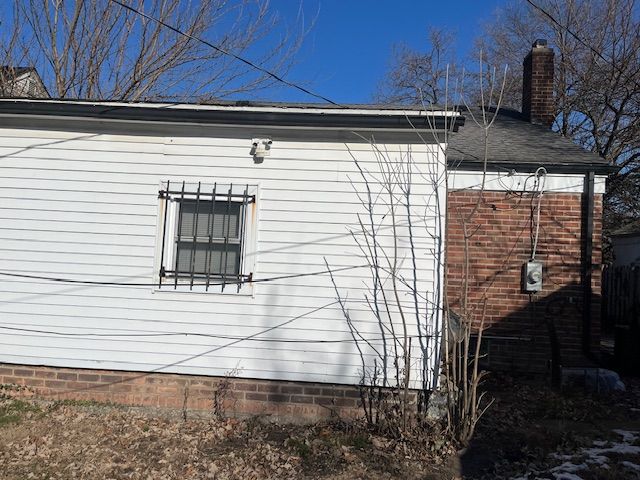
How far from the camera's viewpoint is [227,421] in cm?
581

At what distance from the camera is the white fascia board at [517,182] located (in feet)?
26.5

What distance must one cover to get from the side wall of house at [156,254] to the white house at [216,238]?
0.01m

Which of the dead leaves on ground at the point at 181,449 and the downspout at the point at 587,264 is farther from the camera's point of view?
the downspout at the point at 587,264

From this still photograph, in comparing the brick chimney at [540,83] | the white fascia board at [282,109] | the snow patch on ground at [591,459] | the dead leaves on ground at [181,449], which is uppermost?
the brick chimney at [540,83]

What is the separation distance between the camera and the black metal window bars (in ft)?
19.7

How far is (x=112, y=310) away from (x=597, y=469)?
486cm

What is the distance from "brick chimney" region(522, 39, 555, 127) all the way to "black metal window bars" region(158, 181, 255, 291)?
712 cm

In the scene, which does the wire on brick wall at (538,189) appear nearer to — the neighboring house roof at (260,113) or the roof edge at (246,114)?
the neighboring house roof at (260,113)

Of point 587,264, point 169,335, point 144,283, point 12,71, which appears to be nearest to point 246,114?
point 144,283

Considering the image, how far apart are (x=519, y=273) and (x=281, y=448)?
4601mm

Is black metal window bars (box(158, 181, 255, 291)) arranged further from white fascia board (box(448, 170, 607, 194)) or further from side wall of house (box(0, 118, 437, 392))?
white fascia board (box(448, 170, 607, 194))

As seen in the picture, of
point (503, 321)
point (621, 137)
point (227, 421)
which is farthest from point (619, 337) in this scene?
point (621, 137)

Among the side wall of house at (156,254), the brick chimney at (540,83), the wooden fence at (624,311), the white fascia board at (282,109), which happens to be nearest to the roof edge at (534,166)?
the white fascia board at (282,109)

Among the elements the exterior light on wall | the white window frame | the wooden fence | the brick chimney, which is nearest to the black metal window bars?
the white window frame
